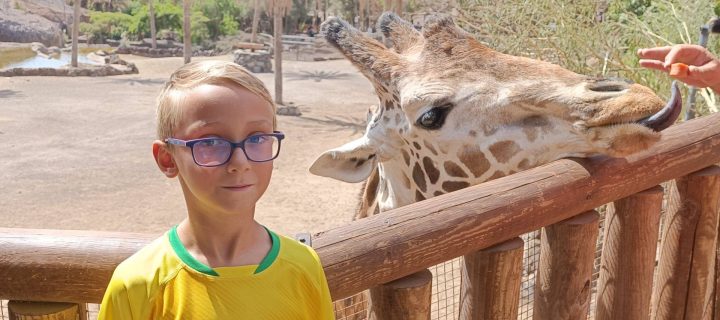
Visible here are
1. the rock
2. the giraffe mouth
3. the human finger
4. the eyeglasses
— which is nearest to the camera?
the eyeglasses

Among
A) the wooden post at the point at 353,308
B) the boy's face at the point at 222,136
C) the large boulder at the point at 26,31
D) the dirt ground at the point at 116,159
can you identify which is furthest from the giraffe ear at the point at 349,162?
the large boulder at the point at 26,31

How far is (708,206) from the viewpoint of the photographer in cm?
279

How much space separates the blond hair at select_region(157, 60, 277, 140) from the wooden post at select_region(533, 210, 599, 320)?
1.21 metres

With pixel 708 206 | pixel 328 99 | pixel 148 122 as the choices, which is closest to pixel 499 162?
pixel 708 206

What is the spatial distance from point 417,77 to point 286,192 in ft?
29.0

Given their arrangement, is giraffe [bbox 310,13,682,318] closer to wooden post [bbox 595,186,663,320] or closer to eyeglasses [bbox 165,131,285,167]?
wooden post [bbox 595,186,663,320]

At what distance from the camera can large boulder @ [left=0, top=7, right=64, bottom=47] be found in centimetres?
3791

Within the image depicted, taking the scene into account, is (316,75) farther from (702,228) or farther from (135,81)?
(702,228)

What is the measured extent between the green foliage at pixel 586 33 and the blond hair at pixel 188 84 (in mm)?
6270

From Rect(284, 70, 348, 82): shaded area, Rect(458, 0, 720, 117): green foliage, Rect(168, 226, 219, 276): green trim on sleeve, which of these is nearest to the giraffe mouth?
Rect(168, 226, 219, 276): green trim on sleeve

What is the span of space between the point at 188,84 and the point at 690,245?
2245 mm

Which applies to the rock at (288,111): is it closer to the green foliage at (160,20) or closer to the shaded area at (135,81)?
the shaded area at (135,81)

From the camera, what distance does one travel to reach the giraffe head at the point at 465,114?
233cm

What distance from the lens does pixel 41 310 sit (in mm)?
1423
